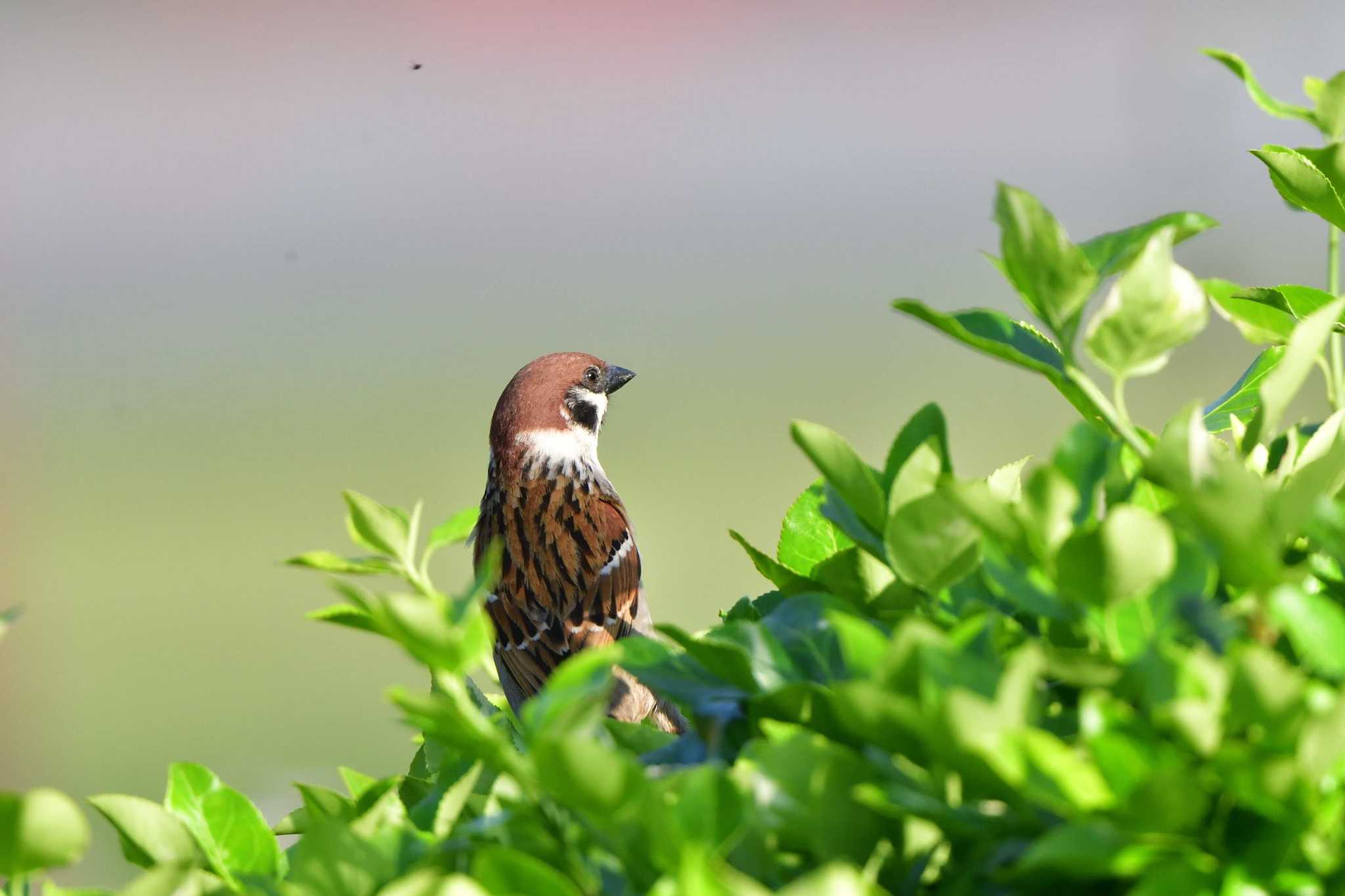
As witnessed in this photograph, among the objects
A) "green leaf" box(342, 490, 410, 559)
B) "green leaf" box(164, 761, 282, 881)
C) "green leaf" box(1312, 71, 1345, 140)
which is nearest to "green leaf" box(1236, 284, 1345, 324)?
"green leaf" box(1312, 71, 1345, 140)

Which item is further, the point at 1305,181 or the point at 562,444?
the point at 562,444

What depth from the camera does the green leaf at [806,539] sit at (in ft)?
3.82

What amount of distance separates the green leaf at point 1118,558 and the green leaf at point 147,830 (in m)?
0.58

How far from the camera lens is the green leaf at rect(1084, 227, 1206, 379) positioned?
815mm

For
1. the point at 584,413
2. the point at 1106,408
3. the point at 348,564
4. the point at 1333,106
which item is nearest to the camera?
the point at 1106,408

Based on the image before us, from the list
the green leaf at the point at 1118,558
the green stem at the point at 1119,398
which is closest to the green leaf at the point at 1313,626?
the green leaf at the point at 1118,558

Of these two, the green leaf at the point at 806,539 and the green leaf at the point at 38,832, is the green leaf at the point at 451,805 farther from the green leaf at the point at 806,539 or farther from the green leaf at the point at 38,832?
the green leaf at the point at 806,539

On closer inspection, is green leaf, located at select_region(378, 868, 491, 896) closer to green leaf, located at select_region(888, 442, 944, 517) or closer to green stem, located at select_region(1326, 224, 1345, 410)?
green leaf, located at select_region(888, 442, 944, 517)

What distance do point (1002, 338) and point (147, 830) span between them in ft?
2.15

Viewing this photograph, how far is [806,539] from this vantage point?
1.17 metres

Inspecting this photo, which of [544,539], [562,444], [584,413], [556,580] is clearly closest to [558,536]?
[544,539]

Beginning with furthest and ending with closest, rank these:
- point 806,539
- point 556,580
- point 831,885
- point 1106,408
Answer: point 556,580 < point 806,539 < point 1106,408 < point 831,885

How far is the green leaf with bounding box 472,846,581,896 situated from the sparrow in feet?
7.62

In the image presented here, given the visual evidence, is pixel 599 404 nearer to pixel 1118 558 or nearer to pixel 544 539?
pixel 544 539
